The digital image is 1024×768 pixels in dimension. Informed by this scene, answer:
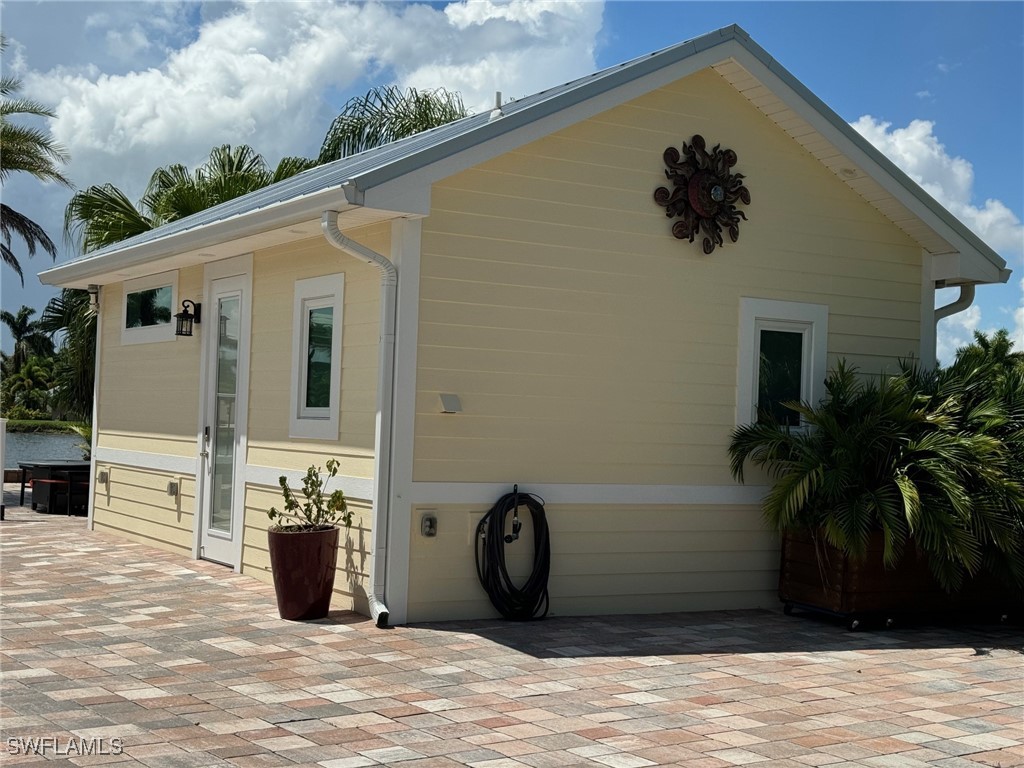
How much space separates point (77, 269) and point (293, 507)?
5387 mm

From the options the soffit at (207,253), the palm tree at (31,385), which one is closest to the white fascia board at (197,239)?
the soffit at (207,253)

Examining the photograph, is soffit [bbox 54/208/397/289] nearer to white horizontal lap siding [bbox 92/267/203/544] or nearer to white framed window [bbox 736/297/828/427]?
white horizontal lap siding [bbox 92/267/203/544]

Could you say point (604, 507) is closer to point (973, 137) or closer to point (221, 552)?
point (221, 552)

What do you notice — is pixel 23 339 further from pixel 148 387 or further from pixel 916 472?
pixel 916 472

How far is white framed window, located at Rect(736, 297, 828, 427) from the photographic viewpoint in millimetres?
8883

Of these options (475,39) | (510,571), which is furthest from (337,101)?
(510,571)

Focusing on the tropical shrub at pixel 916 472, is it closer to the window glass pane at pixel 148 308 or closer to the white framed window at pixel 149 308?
A: the white framed window at pixel 149 308

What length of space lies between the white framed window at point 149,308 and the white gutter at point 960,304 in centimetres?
718

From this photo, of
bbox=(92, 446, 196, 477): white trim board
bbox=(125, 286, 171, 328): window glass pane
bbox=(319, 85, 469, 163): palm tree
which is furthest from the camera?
bbox=(319, 85, 469, 163): palm tree

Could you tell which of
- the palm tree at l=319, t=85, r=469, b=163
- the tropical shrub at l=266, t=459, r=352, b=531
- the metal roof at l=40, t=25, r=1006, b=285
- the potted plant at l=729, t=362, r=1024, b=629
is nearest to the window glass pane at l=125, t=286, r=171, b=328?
the metal roof at l=40, t=25, r=1006, b=285

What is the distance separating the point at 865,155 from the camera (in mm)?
9062

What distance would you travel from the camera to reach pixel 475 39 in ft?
65.0

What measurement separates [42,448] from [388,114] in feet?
35.4

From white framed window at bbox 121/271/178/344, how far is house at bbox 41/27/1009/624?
96 cm
